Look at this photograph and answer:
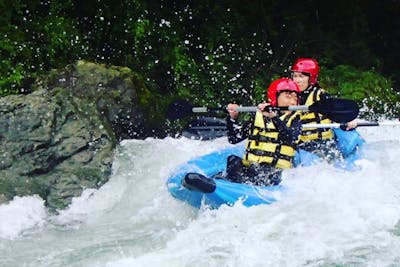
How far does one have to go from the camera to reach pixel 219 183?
200 inches

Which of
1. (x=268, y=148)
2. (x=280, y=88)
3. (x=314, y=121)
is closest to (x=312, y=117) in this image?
(x=314, y=121)

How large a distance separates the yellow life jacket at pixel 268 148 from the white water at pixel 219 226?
16 cm

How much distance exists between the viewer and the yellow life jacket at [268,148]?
17.9ft

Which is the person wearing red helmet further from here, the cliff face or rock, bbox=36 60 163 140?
rock, bbox=36 60 163 140

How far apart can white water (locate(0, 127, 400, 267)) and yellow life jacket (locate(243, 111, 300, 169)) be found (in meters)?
0.16

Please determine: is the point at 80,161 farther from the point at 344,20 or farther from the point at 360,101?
the point at 344,20

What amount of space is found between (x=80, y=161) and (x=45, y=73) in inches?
84.3

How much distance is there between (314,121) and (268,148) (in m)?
0.96

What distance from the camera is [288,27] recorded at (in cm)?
979

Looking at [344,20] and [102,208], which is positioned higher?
[344,20]

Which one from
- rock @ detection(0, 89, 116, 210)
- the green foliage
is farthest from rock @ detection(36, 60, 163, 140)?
the green foliage

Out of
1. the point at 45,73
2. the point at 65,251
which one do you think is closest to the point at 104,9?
the point at 45,73

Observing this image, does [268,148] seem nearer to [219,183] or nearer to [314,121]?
[219,183]

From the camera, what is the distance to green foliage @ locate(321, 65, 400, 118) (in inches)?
360
